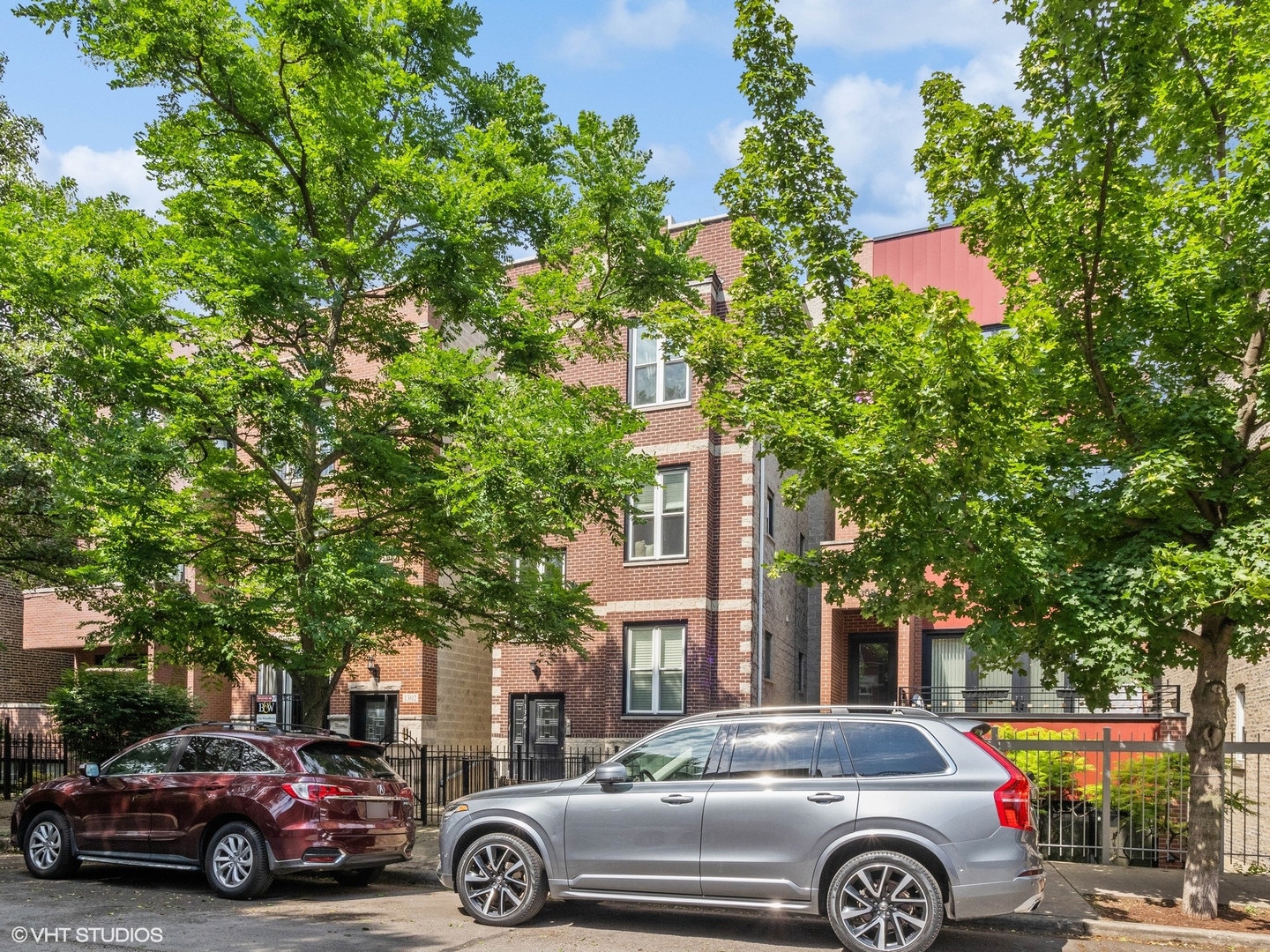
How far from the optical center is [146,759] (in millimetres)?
11039

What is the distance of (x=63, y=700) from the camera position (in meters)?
19.2

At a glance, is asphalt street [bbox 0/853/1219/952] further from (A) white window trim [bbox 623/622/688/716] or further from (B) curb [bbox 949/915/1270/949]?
(A) white window trim [bbox 623/622/688/716]

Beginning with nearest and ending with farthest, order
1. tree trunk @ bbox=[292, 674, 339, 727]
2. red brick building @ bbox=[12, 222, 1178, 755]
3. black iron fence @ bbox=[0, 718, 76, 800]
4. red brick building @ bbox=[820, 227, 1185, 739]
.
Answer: tree trunk @ bbox=[292, 674, 339, 727]
red brick building @ bbox=[820, 227, 1185, 739]
black iron fence @ bbox=[0, 718, 76, 800]
red brick building @ bbox=[12, 222, 1178, 755]

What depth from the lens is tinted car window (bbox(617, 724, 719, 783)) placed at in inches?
343

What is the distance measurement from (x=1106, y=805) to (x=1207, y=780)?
3363mm

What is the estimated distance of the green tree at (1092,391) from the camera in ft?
28.3

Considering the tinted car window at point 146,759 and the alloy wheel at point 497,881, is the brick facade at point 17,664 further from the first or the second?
the alloy wheel at point 497,881

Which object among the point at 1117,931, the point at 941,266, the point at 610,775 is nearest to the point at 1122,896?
the point at 1117,931

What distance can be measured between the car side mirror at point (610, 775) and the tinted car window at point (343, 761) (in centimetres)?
308

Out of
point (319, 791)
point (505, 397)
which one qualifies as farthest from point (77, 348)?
point (319, 791)

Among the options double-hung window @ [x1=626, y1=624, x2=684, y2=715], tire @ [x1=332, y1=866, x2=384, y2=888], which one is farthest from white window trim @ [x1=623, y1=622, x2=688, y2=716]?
tire @ [x1=332, y1=866, x2=384, y2=888]

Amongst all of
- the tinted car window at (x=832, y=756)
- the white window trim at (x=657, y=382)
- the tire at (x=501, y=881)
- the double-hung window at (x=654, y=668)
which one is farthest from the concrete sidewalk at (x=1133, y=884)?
the white window trim at (x=657, y=382)

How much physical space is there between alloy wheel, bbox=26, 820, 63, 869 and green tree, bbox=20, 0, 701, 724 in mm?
2141

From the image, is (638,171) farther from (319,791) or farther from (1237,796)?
(1237,796)
